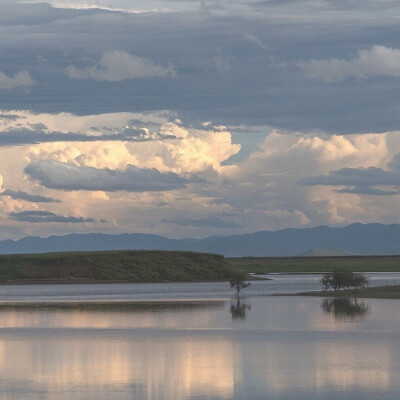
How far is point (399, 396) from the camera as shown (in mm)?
37906

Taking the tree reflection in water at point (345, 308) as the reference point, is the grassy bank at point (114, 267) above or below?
above

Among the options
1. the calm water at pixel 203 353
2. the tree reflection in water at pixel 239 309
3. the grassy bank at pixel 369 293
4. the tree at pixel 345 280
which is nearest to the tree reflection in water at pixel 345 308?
the calm water at pixel 203 353

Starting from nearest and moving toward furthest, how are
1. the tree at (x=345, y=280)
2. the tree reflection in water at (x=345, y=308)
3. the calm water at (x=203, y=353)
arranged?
the calm water at (x=203, y=353), the tree reflection in water at (x=345, y=308), the tree at (x=345, y=280)

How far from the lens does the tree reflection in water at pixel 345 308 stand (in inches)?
3088

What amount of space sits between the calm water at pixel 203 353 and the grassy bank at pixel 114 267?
Result: 86.2m

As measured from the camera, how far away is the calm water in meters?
40.6

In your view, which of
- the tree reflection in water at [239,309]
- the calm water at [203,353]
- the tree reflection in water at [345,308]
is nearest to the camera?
the calm water at [203,353]

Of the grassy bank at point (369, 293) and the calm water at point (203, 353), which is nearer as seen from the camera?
the calm water at point (203, 353)

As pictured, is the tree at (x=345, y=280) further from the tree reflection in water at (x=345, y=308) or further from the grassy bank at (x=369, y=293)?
the tree reflection in water at (x=345, y=308)

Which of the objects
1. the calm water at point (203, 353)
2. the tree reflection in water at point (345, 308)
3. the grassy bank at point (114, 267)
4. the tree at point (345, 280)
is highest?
the grassy bank at point (114, 267)

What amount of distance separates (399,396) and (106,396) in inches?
433

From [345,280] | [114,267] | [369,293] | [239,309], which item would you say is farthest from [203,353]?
[114,267]

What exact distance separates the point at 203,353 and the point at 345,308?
119 feet

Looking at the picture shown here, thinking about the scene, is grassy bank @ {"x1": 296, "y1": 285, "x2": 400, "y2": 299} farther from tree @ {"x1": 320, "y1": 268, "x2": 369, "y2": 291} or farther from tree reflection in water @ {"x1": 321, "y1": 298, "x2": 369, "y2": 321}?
tree reflection in water @ {"x1": 321, "y1": 298, "x2": 369, "y2": 321}
